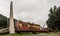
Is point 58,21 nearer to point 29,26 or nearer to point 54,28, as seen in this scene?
point 54,28

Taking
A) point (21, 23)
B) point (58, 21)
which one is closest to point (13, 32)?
point (21, 23)

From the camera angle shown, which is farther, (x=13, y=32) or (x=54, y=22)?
(x=54, y=22)

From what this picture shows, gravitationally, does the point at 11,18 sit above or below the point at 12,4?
below

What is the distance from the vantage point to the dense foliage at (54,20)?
1928 inches

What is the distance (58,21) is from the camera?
48500 mm

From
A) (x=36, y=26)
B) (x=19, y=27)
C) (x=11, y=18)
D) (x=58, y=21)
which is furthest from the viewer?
(x=58, y=21)

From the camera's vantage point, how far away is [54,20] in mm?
49375

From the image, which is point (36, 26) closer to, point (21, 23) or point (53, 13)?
point (21, 23)

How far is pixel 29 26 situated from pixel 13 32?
6.93 meters

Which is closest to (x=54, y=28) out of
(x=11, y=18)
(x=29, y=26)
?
(x=29, y=26)

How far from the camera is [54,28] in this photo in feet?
166

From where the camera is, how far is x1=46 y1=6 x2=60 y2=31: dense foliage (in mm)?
48969

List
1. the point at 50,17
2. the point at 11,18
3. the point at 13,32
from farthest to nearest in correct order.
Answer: the point at 50,17, the point at 11,18, the point at 13,32

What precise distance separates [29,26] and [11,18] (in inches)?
219
